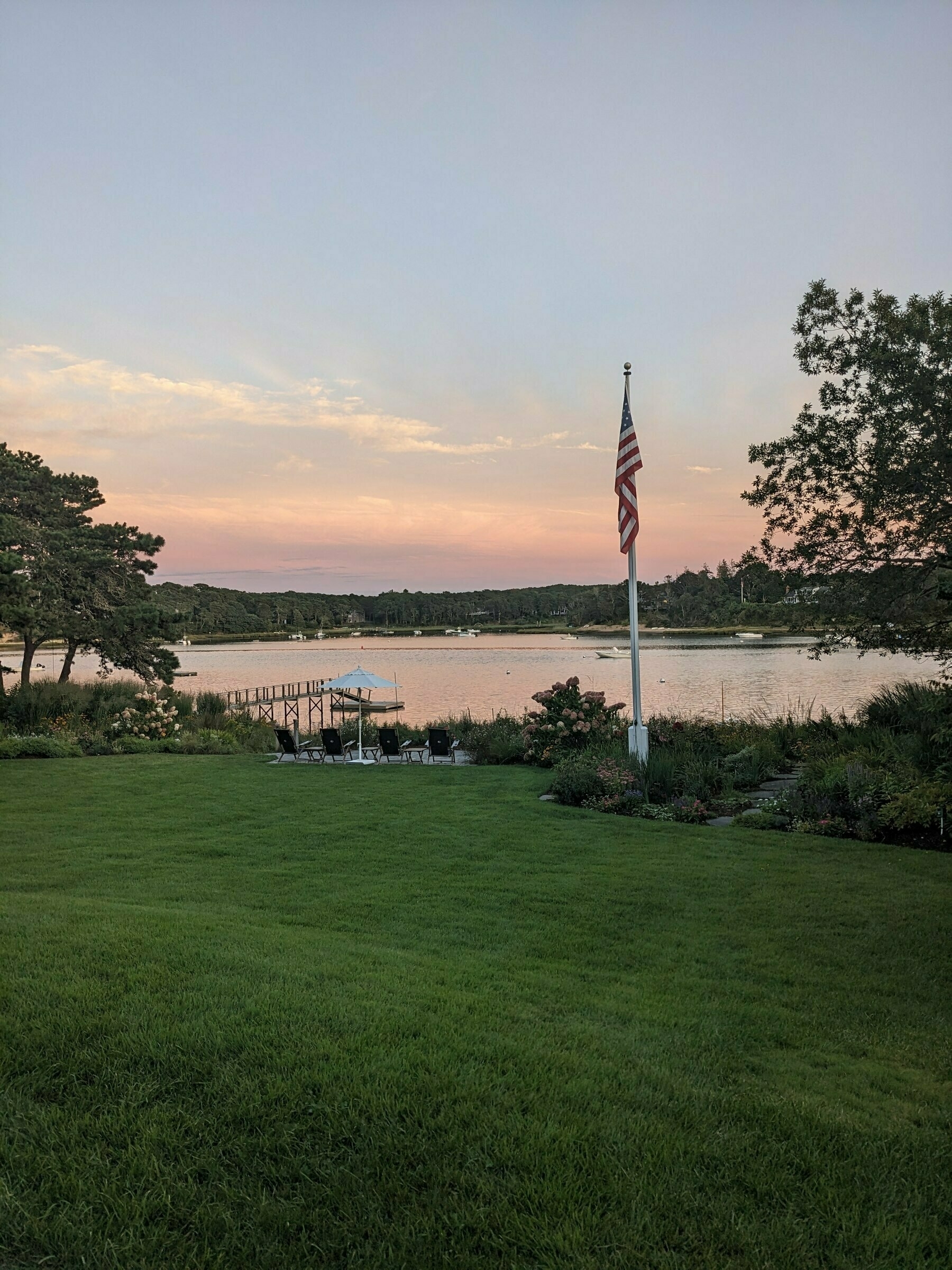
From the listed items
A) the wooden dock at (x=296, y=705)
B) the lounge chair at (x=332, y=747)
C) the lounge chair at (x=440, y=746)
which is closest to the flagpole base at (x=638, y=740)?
the lounge chair at (x=440, y=746)

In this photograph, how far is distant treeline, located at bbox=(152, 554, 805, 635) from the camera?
86.5m

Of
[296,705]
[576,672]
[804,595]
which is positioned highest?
[804,595]

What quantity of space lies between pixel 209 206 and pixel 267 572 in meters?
57.3

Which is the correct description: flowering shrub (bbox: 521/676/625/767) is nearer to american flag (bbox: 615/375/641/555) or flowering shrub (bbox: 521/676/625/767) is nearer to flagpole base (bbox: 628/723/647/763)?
flagpole base (bbox: 628/723/647/763)

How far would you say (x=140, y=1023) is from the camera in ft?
9.75

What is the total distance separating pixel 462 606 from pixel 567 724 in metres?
107

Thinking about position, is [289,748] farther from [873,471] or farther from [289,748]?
[873,471]

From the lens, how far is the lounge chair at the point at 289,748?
547 inches

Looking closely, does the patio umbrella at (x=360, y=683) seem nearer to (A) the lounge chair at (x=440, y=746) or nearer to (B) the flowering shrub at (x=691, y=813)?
(A) the lounge chair at (x=440, y=746)

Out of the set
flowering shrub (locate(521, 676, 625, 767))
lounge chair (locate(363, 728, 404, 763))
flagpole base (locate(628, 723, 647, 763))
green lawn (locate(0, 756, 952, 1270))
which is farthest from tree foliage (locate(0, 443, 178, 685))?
green lawn (locate(0, 756, 952, 1270))

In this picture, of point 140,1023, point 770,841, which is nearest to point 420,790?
point 770,841

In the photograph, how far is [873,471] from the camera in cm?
900

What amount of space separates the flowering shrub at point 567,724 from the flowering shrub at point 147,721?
8249 mm

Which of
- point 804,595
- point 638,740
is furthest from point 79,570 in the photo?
point 804,595
